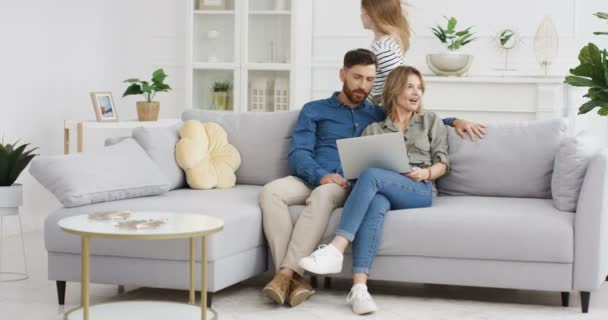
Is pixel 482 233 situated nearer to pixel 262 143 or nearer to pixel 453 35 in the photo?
pixel 262 143

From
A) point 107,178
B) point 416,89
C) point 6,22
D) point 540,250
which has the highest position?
point 6,22

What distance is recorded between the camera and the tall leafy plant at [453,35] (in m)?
5.98

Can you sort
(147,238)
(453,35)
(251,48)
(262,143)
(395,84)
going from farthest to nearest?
(251,48)
(453,35)
(262,143)
(395,84)
(147,238)

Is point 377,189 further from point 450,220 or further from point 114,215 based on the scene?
point 114,215

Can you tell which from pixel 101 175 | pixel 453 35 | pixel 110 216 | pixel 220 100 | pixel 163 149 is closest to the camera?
pixel 110 216

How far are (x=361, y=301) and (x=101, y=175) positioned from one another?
3.78ft

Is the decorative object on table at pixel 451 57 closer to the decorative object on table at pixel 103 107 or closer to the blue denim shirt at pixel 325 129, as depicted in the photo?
the blue denim shirt at pixel 325 129

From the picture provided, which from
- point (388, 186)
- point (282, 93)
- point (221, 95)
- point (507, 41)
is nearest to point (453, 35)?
point (507, 41)

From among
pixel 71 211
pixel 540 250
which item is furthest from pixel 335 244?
pixel 71 211

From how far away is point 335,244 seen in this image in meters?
3.56

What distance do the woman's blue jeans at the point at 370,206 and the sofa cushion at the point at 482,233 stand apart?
0.05 metres

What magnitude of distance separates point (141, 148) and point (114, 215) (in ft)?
3.17

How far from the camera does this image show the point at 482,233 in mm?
3555

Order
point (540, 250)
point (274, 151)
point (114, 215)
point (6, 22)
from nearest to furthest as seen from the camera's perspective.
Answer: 1. point (114, 215)
2. point (540, 250)
3. point (274, 151)
4. point (6, 22)
